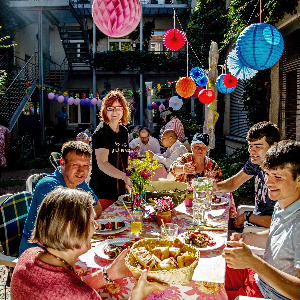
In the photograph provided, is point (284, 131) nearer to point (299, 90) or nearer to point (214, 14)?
point (299, 90)

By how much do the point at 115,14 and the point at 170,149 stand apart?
269 centimetres

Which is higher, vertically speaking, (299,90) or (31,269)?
(299,90)

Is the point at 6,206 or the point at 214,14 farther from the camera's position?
the point at 214,14

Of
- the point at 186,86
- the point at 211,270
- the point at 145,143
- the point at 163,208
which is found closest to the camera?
the point at 211,270

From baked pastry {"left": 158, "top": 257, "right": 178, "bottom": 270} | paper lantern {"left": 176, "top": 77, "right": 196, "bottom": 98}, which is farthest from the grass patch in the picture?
baked pastry {"left": 158, "top": 257, "right": 178, "bottom": 270}

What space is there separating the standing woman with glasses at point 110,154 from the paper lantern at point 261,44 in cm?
143

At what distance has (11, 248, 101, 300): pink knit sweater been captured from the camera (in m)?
1.04

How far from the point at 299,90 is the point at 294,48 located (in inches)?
32.6

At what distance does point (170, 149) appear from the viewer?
5230 mm

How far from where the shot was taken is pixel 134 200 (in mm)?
2221

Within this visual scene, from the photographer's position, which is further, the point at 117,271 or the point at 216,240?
the point at 216,240

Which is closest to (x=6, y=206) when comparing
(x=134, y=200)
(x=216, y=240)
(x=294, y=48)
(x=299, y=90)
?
(x=134, y=200)

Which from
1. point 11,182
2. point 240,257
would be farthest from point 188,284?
point 11,182

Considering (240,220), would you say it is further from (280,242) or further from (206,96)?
(206,96)
